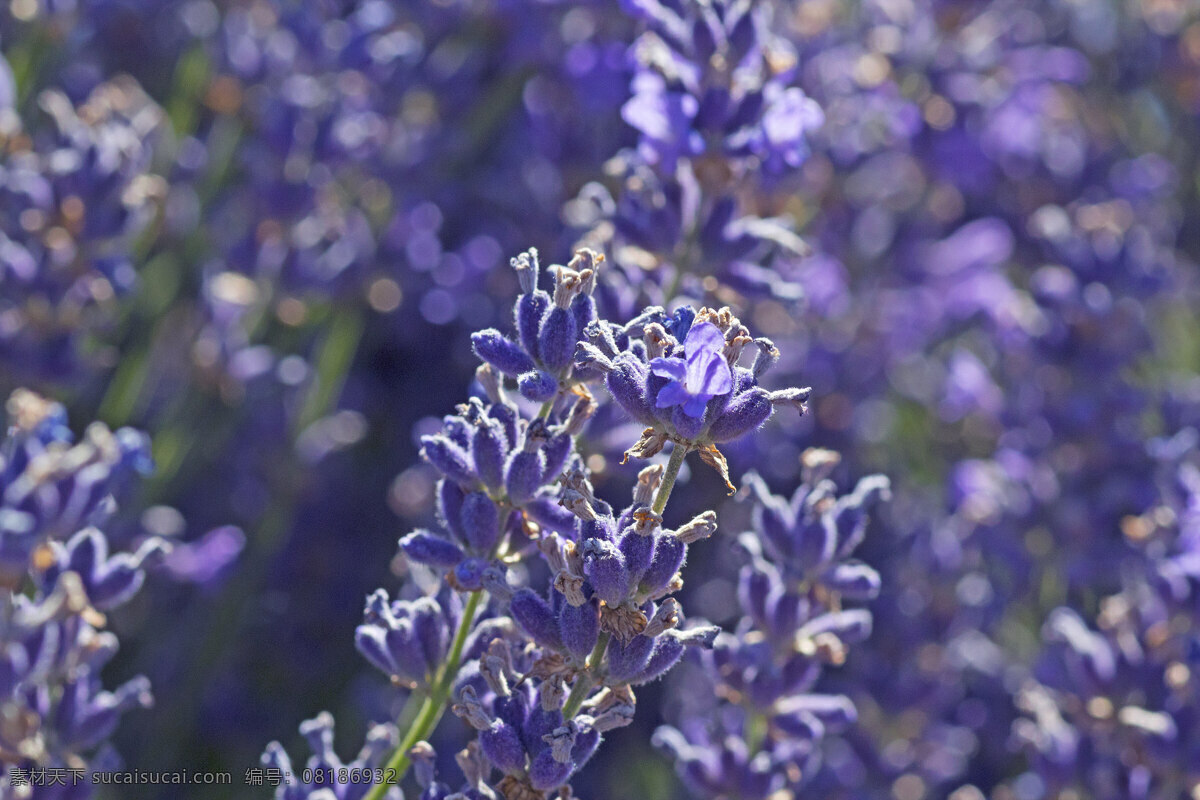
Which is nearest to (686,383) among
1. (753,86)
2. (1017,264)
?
(753,86)

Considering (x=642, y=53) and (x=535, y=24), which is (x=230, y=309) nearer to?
(x=535, y=24)

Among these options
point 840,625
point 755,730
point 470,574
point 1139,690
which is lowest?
point 1139,690

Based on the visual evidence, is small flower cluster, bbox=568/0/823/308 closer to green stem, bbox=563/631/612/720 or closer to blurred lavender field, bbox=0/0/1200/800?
blurred lavender field, bbox=0/0/1200/800

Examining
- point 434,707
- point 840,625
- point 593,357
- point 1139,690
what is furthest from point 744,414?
point 1139,690

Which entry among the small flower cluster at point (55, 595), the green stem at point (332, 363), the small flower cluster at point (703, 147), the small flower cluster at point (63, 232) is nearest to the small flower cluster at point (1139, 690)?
the small flower cluster at point (703, 147)

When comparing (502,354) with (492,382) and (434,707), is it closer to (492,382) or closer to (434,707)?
(492,382)

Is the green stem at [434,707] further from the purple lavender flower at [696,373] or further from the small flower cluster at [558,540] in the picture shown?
the purple lavender flower at [696,373]
